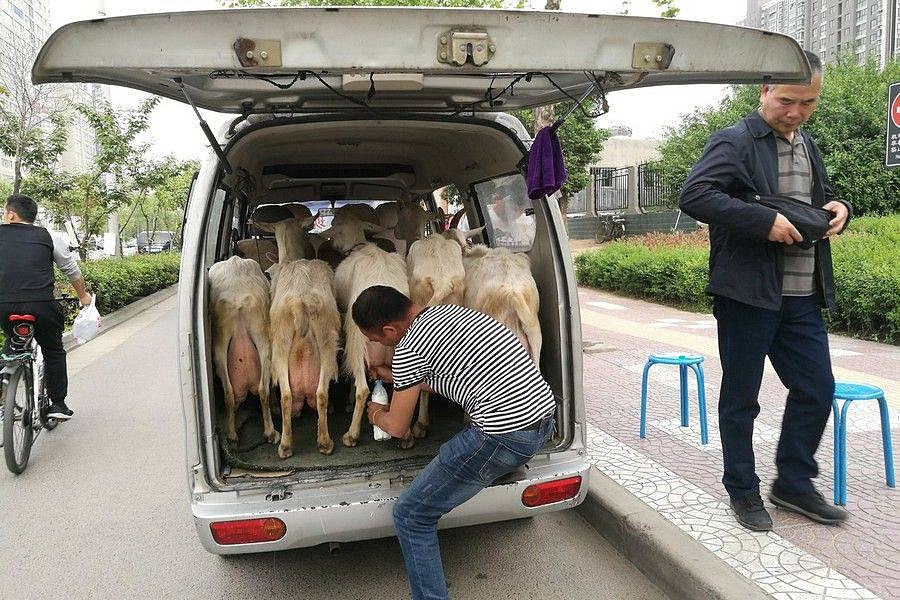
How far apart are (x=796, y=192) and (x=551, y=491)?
6.62 feet

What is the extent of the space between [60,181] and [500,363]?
54.5ft

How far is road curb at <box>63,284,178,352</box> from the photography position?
10844 millimetres

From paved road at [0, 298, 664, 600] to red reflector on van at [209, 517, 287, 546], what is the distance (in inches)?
26.1

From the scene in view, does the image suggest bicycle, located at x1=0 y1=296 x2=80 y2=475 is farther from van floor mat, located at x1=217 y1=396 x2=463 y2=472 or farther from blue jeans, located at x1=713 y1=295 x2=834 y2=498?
blue jeans, located at x1=713 y1=295 x2=834 y2=498

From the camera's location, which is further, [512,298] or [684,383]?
[684,383]

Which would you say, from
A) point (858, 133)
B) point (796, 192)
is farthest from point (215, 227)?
point (858, 133)

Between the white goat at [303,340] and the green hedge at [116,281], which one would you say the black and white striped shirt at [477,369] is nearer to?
the white goat at [303,340]

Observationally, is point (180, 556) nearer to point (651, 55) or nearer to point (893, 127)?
point (651, 55)

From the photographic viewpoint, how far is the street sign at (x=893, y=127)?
22.6ft

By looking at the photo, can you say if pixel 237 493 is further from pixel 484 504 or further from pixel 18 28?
pixel 18 28

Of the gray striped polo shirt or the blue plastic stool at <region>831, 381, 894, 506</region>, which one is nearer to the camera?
the gray striped polo shirt

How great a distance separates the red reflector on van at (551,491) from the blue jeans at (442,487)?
404mm

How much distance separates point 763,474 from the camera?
423cm

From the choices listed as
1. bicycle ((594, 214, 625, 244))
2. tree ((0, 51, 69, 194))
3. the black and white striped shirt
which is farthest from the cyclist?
bicycle ((594, 214, 625, 244))
